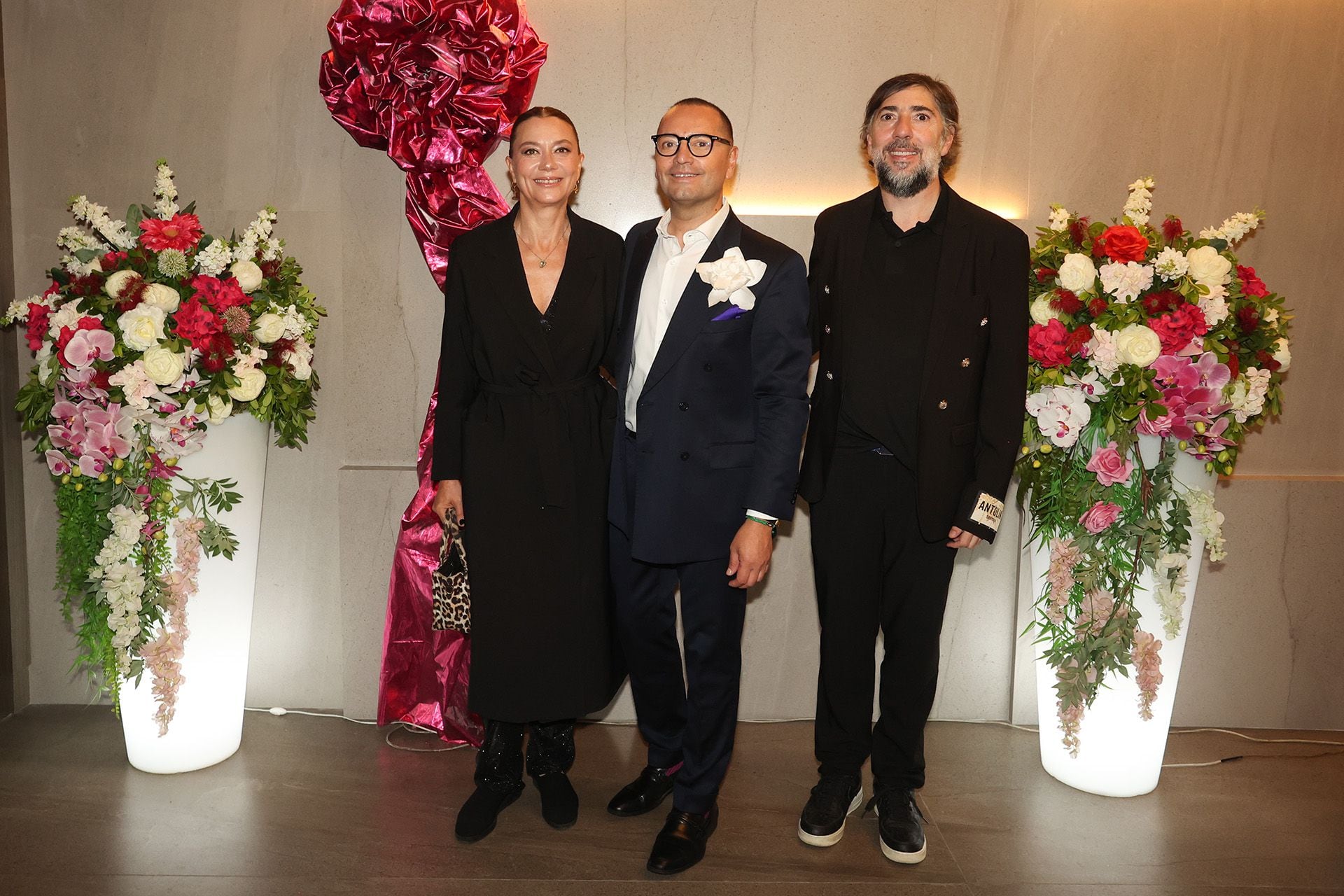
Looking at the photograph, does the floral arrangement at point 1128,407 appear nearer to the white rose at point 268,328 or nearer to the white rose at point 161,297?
the white rose at point 268,328

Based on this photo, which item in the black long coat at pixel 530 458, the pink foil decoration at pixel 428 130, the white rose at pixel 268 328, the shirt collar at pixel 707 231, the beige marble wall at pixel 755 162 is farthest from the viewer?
the beige marble wall at pixel 755 162

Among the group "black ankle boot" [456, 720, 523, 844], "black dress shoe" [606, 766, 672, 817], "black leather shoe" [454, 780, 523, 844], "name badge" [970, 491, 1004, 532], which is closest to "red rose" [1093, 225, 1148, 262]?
"name badge" [970, 491, 1004, 532]

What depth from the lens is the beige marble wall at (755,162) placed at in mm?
3307

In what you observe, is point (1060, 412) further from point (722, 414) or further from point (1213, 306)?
point (722, 414)

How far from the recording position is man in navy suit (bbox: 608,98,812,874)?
2.45 metres

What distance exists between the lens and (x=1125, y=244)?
2.80 m

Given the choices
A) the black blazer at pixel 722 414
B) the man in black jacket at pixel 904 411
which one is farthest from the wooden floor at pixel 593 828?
the black blazer at pixel 722 414

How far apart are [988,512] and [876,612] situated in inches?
15.9

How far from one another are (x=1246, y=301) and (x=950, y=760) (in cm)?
161

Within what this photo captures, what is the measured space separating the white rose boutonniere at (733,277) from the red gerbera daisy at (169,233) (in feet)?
4.89

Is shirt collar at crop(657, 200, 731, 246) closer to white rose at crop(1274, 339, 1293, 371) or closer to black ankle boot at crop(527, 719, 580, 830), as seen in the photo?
black ankle boot at crop(527, 719, 580, 830)

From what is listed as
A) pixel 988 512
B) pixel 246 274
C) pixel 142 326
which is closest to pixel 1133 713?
pixel 988 512

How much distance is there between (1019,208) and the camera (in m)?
3.39

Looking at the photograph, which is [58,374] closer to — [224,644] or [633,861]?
[224,644]
